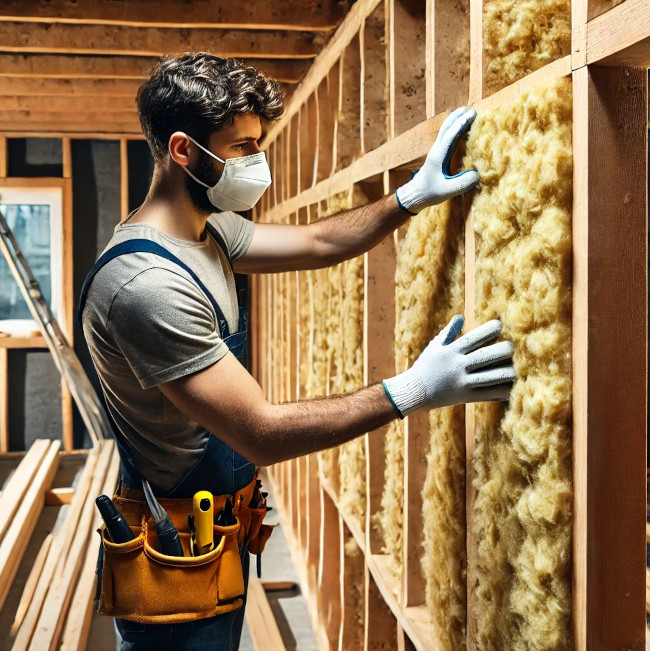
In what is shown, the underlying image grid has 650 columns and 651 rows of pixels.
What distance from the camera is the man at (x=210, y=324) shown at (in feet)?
5.15

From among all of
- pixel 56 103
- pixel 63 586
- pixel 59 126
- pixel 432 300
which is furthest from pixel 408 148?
pixel 59 126

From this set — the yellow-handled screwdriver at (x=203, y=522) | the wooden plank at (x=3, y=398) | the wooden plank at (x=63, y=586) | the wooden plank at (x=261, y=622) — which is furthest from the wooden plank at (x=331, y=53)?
the wooden plank at (x=3, y=398)

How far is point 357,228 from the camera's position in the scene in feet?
6.88

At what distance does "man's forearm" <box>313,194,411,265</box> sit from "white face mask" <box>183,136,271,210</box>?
0.96 feet

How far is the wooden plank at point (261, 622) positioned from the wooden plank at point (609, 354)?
7.81ft

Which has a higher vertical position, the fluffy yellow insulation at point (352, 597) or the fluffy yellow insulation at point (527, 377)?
the fluffy yellow insulation at point (527, 377)

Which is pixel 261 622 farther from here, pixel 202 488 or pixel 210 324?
pixel 210 324

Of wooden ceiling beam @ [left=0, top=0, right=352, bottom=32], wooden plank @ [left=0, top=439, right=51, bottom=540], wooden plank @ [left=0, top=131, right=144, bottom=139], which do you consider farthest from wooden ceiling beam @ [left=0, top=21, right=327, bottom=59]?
wooden plank @ [left=0, top=131, right=144, bottom=139]

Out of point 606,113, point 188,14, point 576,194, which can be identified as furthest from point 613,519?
point 188,14

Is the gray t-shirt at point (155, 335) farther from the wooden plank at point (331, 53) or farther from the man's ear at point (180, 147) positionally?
the wooden plank at point (331, 53)

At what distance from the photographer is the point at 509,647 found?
1.47 m

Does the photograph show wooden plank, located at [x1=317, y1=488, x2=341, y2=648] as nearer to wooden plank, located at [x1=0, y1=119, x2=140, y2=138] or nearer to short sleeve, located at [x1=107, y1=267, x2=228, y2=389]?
short sleeve, located at [x1=107, y1=267, x2=228, y2=389]

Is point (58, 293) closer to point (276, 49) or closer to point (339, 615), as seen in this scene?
point (276, 49)

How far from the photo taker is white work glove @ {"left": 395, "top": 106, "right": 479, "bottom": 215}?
159 cm
